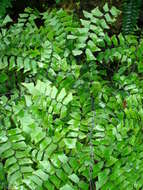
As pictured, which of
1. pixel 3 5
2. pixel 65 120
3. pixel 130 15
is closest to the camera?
pixel 65 120

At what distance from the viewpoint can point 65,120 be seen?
199cm

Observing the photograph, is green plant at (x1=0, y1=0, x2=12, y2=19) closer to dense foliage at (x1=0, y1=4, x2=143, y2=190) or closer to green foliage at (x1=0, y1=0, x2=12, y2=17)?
green foliage at (x1=0, y1=0, x2=12, y2=17)

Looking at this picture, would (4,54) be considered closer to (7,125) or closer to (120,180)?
(7,125)

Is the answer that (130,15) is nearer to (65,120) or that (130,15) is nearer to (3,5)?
(3,5)

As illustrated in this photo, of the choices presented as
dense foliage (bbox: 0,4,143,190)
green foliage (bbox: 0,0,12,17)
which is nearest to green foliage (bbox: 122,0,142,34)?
dense foliage (bbox: 0,4,143,190)

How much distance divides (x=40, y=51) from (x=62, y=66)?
0.63ft

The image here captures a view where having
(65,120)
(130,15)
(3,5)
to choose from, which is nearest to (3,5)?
(3,5)

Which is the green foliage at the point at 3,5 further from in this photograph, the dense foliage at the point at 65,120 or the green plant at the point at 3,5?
the dense foliage at the point at 65,120

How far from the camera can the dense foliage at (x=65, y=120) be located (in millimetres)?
1555

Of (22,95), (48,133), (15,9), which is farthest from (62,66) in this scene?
(15,9)

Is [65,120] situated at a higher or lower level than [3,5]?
lower

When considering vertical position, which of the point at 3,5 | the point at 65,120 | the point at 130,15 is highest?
the point at 3,5

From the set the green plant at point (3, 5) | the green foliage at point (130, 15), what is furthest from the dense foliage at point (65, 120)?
the green foliage at point (130, 15)

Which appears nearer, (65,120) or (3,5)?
(65,120)
